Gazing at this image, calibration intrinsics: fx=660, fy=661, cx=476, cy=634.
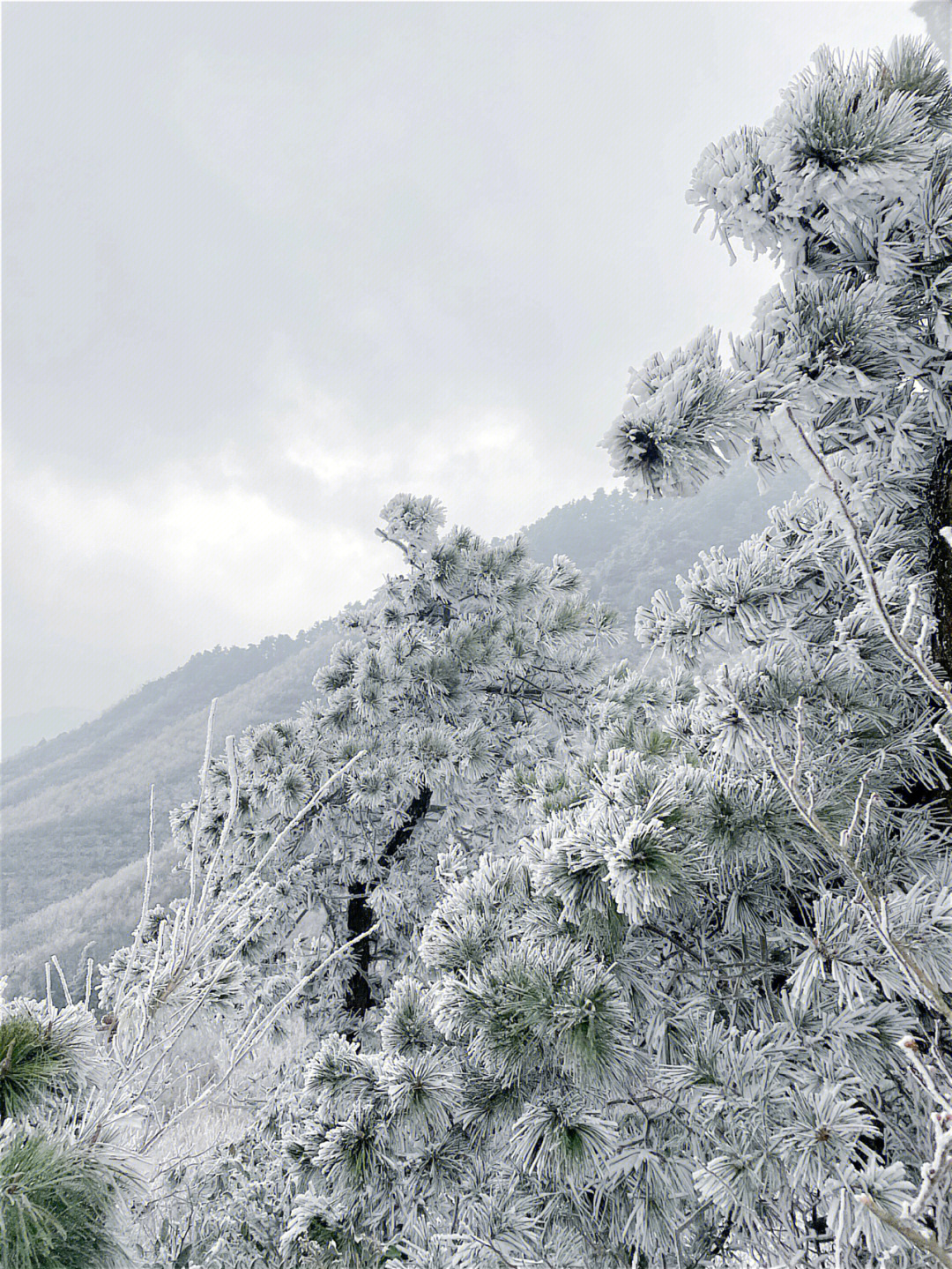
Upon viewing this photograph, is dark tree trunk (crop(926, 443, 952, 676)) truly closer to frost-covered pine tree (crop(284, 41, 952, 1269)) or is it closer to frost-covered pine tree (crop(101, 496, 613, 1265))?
frost-covered pine tree (crop(284, 41, 952, 1269))

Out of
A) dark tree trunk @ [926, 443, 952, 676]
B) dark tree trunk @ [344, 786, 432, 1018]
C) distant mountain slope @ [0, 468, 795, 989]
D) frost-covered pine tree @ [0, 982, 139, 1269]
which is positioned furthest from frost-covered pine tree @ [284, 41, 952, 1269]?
distant mountain slope @ [0, 468, 795, 989]

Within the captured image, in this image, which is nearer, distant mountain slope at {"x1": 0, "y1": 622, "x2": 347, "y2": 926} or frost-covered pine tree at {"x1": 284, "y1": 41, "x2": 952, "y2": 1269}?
frost-covered pine tree at {"x1": 284, "y1": 41, "x2": 952, "y2": 1269}

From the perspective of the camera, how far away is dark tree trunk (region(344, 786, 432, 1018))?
17.9ft

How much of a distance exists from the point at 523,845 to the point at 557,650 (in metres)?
4.04

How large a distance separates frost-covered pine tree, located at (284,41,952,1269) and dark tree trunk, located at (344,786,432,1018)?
3.42 metres

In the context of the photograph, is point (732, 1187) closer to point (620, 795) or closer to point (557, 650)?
point (620, 795)

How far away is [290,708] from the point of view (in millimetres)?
40969

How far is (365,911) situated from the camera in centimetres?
577

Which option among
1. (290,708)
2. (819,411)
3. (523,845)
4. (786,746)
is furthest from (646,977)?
(290,708)

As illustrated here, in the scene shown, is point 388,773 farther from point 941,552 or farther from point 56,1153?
point 941,552

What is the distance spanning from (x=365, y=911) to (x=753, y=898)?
4505mm

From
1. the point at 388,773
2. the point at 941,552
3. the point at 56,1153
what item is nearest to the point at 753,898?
the point at 941,552

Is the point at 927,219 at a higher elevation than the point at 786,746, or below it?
higher

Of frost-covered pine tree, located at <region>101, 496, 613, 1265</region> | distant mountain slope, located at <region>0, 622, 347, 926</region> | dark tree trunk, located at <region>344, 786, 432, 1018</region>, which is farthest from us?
distant mountain slope, located at <region>0, 622, 347, 926</region>
